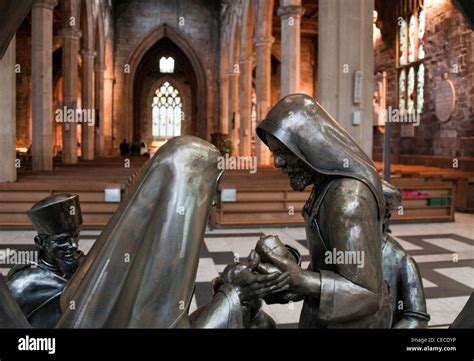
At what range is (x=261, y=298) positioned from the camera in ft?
4.75

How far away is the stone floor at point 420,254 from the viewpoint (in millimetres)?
4113

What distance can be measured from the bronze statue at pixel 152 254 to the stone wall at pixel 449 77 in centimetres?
1380

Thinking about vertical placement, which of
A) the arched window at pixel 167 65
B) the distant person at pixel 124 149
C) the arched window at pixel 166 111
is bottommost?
the distant person at pixel 124 149

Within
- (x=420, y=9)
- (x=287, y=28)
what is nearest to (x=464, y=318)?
(x=287, y=28)

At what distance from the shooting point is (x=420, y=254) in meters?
6.23

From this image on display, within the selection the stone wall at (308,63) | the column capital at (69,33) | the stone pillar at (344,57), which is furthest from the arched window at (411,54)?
the column capital at (69,33)

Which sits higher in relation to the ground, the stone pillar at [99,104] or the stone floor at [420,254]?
the stone pillar at [99,104]

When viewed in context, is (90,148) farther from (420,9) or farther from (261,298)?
(261,298)

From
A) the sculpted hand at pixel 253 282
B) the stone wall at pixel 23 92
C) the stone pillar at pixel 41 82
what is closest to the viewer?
the sculpted hand at pixel 253 282

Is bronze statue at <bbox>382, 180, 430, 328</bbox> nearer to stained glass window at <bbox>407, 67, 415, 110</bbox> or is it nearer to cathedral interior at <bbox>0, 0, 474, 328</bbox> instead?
cathedral interior at <bbox>0, 0, 474, 328</bbox>

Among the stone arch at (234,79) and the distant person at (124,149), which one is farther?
the distant person at (124,149)

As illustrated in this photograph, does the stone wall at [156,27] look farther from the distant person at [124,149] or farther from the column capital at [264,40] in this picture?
the column capital at [264,40]

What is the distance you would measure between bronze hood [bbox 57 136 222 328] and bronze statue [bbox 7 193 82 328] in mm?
723

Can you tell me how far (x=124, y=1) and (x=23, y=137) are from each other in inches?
375
